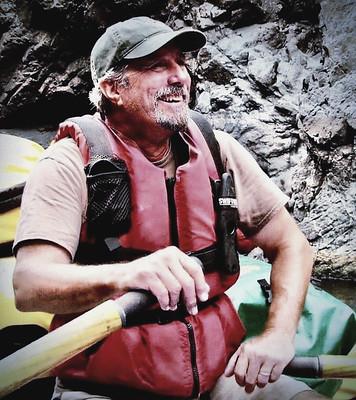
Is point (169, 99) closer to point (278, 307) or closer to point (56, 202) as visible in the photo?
point (56, 202)

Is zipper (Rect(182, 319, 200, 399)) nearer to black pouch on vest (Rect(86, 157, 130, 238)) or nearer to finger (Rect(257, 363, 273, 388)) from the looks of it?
finger (Rect(257, 363, 273, 388))

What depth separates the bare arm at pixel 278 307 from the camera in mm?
1271

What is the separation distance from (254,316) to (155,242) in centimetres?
66

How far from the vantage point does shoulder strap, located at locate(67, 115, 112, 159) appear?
142 centimetres

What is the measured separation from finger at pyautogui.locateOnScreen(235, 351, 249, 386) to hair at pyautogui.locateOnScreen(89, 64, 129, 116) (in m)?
0.94

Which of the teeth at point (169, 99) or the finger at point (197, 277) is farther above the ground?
the teeth at point (169, 99)

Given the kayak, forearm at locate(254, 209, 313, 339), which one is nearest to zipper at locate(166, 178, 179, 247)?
forearm at locate(254, 209, 313, 339)

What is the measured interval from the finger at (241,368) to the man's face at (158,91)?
2.42 feet

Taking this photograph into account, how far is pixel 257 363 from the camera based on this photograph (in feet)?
4.20

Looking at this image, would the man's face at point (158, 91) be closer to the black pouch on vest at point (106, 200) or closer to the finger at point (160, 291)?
the black pouch on vest at point (106, 200)

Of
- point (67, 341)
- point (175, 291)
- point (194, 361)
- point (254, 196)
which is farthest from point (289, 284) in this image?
point (67, 341)

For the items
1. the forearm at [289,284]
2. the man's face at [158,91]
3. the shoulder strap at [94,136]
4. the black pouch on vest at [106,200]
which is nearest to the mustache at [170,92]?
the man's face at [158,91]

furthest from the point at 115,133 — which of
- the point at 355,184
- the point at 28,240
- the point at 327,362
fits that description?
the point at 355,184

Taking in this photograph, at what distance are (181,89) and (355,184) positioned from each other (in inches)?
71.7
